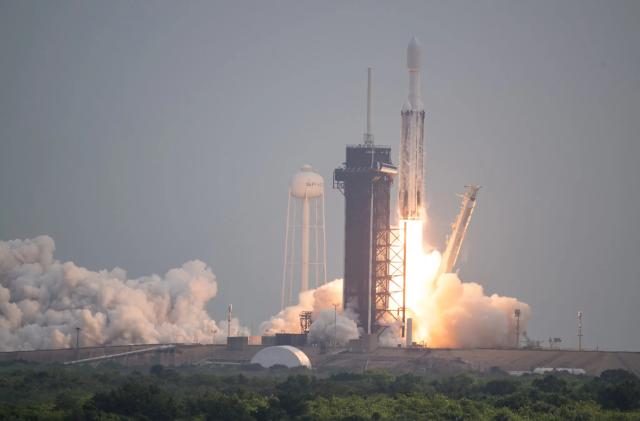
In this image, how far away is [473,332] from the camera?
585 feet

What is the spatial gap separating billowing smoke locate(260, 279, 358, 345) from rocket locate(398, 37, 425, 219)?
1139cm

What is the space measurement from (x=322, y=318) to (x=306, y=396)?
53.4 m

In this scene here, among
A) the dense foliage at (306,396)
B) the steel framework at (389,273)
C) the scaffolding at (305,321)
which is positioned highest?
the steel framework at (389,273)

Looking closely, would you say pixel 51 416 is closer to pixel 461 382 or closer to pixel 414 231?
pixel 461 382

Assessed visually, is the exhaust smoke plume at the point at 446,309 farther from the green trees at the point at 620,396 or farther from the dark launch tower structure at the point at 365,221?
the green trees at the point at 620,396

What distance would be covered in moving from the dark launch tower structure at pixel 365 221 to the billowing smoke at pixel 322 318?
6.57 ft

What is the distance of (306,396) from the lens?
124812 millimetres

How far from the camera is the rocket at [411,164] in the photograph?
177 meters

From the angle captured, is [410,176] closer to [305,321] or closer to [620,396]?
[305,321]

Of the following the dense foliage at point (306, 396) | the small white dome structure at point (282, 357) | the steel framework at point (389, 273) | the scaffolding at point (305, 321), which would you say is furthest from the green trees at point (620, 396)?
the scaffolding at point (305, 321)

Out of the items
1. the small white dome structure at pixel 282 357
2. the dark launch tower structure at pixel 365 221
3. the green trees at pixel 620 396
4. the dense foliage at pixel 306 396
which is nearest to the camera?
the dense foliage at pixel 306 396

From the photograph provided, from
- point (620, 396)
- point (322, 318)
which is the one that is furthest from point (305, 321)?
point (620, 396)

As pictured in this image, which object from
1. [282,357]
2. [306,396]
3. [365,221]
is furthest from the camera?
[365,221]

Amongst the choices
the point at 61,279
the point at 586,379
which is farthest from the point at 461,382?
the point at 61,279
